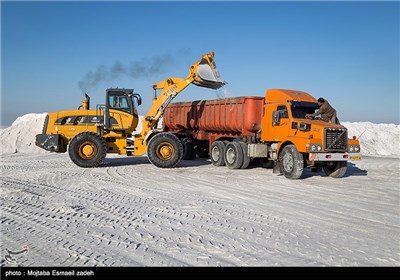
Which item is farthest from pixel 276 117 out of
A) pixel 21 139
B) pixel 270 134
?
pixel 21 139

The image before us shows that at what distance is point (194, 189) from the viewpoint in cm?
1030

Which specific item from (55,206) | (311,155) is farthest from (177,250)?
(311,155)

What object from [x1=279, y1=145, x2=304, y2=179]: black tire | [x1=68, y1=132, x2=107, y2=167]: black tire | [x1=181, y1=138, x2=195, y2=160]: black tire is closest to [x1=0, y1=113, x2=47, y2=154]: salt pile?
[x1=181, y1=138, x2=195, y2=160]: black tire

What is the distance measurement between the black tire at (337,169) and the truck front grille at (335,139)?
0.78m

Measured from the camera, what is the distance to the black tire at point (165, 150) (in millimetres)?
15125

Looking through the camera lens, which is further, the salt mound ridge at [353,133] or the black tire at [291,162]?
the salt mound ridge at [353,133]

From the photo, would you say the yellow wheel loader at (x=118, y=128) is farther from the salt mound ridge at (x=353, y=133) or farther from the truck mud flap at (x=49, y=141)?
the salt mound ridge at (x=353, y=133)

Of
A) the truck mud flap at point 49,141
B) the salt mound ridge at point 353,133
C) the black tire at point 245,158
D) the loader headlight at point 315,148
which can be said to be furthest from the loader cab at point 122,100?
the salt mound ridge at point 353,133

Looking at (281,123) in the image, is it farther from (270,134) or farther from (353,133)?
(353,133)

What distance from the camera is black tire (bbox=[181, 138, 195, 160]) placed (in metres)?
19.3

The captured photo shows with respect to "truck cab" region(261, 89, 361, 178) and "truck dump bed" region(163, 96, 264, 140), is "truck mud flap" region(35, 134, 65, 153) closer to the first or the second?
"truck dump bed" region(163, 96, 264, 140)

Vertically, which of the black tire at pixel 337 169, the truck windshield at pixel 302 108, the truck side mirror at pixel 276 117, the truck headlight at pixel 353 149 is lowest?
the black tire at pixel 337 169

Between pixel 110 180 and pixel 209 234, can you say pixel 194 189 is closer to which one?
pixel 110 180
